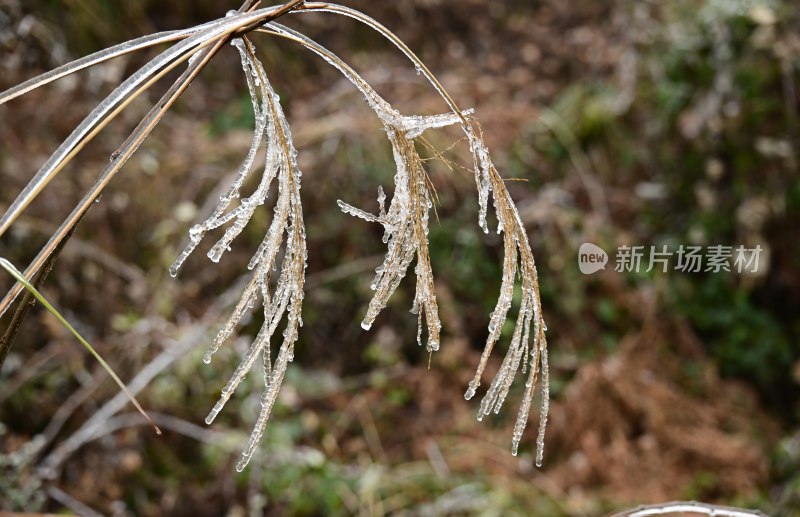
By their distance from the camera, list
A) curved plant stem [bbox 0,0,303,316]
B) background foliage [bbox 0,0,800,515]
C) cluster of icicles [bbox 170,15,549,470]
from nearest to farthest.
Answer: curved plant stem [bbox 0,0,303,316], cluster of icicles [bbox 170,15,549,470], background foliage [bbox 0,0,800,515]

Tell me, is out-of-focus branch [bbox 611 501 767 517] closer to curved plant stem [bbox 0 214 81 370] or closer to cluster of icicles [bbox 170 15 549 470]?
cluster of icicles [bbox 170 15 549 470]

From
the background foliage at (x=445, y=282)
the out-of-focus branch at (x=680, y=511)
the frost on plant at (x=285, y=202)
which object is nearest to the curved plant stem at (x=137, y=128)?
the frost on plant at (x=285, y=202)

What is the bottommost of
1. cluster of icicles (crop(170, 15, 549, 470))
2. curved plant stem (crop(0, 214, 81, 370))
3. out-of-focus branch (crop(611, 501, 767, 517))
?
out-of-focus branch (crop(611, 501, 767, 517))

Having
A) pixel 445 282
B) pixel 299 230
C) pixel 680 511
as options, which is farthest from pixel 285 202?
pixel 445 282

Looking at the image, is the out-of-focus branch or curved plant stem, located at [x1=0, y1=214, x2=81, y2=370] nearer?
curved plant stem, located at [x1=0, y1=214, x2=81, y2=370]

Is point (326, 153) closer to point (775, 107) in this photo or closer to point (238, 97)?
point (238, 97)

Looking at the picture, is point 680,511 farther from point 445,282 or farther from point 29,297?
point 445,282

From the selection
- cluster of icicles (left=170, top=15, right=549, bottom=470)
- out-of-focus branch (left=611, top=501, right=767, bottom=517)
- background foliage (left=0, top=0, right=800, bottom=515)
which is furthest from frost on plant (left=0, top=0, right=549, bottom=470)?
background foliage (left=0, top=0, right=800, bottom=515)

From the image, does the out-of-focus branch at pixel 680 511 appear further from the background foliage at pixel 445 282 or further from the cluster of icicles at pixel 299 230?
the background foliage at pixel 445 282

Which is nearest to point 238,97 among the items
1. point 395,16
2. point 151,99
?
point 151,99

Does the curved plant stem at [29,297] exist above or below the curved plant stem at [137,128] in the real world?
below

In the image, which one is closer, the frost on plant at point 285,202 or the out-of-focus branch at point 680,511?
the frost on plant at point 285,202

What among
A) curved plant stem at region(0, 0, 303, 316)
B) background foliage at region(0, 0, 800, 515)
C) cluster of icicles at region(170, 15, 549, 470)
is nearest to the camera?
curved plant stem at region(0, 0, 303, 316)
